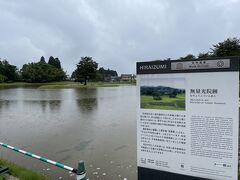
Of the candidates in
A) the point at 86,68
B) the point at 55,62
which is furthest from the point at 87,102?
the point at 55,62

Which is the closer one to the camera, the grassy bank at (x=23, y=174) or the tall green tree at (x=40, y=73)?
the grassy bank at (x=23, y=174)

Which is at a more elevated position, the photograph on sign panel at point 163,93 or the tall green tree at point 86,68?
the tall green tree at point 86,68

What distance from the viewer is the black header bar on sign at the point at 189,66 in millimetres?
2680

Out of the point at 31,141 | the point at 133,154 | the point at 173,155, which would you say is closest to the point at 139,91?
the point at 173,155

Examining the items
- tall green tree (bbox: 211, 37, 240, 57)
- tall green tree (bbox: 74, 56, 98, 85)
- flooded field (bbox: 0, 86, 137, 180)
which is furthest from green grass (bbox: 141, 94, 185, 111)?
tall green tree (bbox: 74, 56, 98, 85)

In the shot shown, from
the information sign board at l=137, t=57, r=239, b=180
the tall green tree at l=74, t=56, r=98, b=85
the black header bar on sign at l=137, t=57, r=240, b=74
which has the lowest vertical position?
the information sign board at l=137, t=57, r=239, b=180

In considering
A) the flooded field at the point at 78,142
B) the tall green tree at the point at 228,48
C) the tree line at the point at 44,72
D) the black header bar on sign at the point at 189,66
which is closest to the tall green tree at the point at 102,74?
the tree line at the point at 44,72

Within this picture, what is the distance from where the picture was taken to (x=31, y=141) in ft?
25.4

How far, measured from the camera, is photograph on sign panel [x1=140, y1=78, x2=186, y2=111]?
2.95 metres

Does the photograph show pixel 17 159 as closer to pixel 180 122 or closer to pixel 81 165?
pixel 81 165

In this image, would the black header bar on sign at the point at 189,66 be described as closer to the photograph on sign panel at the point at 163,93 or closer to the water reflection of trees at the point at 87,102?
the photograph on sign panel at the point at 163,93

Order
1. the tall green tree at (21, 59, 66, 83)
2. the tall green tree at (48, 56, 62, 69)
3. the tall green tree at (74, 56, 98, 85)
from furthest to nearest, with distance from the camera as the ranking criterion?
1. the tall green tree at (48, 56, 62, 69)
2. the tall green tree at (21, 59, 66, 83)
3. the tall green tree at (74, 56, 98, 85)

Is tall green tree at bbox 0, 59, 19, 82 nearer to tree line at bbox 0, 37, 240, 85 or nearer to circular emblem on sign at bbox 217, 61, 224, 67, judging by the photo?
tree line at bbox 0, 37, 240, 85

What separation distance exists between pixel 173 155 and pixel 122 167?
2611 millimetres
